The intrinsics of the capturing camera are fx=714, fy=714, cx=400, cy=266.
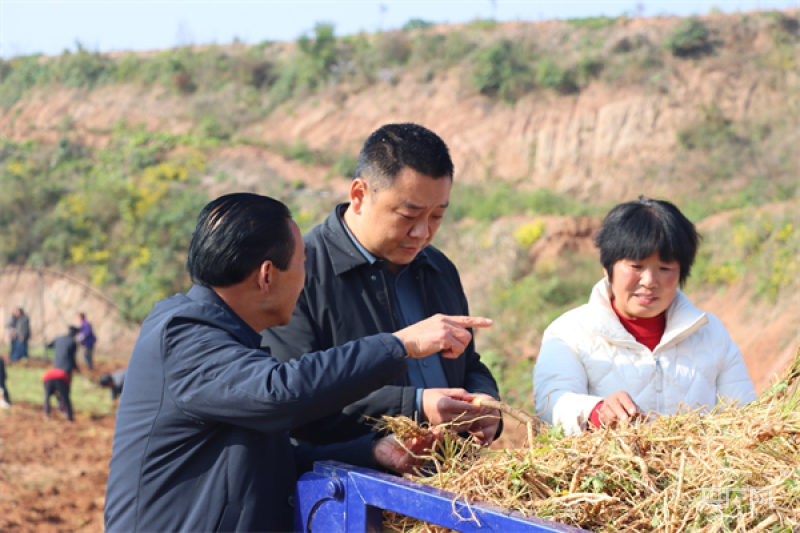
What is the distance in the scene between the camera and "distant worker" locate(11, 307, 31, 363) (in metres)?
15.3

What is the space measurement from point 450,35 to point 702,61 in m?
8.10

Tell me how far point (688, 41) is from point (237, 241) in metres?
20.9

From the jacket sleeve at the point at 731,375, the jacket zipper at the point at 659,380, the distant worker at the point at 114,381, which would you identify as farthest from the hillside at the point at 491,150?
the jacket zipper at the point at 659,380

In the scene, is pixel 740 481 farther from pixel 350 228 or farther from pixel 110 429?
pixel 110 429

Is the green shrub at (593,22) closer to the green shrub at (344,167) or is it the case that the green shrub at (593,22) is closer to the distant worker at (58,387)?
the green shrub at (344,167)

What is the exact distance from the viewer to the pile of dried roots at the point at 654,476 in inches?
56.2

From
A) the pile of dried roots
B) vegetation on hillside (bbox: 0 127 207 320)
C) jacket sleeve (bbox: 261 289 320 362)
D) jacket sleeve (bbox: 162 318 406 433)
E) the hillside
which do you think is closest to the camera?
the pile of dried roots

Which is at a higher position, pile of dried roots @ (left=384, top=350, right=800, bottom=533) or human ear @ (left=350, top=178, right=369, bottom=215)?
human ear @ (left=350, top=178, right=369, bottom=215)

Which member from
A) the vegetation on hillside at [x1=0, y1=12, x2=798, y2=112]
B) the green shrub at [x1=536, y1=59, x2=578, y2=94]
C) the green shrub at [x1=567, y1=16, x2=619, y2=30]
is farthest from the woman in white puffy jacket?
the green shrub at [x1=567, y1=16, x2=619, y2=30]

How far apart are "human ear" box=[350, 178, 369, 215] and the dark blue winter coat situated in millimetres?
800

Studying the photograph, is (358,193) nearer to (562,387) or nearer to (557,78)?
(562,387)

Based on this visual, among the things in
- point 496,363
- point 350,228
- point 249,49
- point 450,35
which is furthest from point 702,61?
point 350,228

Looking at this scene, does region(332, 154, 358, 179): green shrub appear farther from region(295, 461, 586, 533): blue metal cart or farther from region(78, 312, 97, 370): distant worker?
region(295, 461, 586, 533): blue metal cart

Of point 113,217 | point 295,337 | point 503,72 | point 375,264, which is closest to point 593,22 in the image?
point 503,72
